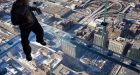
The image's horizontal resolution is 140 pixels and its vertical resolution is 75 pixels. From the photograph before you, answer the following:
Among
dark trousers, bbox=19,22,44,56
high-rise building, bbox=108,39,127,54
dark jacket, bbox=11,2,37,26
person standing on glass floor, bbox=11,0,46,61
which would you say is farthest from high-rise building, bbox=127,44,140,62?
dark jacket, bbox=11,2,37,26

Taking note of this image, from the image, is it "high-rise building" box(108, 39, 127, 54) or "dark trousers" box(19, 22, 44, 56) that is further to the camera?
"high-rise building" box(108, 39, 127, 54)

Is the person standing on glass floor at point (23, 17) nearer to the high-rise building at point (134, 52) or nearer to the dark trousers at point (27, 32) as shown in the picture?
the dark trousers at point (27, 32)

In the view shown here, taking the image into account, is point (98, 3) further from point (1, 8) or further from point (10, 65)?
point (10, 65)

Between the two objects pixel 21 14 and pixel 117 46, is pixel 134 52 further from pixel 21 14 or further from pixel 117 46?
pixel 21 14

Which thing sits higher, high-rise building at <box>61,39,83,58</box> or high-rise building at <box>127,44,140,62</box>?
high-rise building at <box>61,39,83,58</box>

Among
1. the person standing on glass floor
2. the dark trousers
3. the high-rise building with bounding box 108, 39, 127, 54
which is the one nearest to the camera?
the person standing on glass floor

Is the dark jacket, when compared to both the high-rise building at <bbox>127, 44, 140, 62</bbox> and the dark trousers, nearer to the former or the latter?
the dark trousers

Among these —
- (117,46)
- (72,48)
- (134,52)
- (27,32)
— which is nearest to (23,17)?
(27,32)
